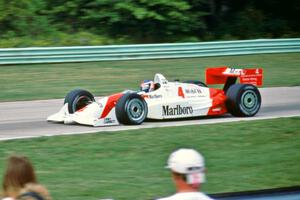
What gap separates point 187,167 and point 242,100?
401 inches

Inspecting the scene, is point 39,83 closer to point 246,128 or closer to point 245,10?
point 246,128

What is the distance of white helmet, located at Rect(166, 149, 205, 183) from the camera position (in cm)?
452

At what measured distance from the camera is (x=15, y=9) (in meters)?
28.6

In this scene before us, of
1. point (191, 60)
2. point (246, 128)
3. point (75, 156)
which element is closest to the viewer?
point (75, 156)

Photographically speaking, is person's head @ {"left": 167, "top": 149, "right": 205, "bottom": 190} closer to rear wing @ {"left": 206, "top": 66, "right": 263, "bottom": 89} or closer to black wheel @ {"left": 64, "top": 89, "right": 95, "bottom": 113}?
black wheel @ {"left": 64, "top": 89, "right": 95, "bottom": 113}

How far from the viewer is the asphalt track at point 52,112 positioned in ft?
43.4

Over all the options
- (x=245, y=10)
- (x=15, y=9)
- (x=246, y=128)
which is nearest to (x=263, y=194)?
(x=246, y=128)

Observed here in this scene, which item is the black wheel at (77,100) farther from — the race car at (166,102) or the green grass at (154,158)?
the green grass at (154,158)

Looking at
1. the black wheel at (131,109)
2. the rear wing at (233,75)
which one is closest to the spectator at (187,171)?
the black wheel at (131,109)

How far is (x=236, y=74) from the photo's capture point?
48.6 ft

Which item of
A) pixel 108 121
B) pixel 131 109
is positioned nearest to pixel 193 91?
pixel 131 109

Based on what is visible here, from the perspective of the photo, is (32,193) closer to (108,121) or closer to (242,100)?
(108,121)

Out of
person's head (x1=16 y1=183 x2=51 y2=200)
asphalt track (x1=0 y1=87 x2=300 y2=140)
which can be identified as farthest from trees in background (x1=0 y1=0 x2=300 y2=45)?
person's head (x1=16 y1=183 x2=51 y2=200)

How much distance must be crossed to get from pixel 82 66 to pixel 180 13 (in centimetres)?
728
